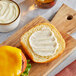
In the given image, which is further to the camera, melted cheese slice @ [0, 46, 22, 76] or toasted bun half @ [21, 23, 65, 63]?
toasted bun half @ [21, 23, 65, 63]

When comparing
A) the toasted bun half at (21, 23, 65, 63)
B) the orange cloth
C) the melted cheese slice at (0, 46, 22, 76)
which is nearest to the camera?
the melted cheese slice at (0, 46, 22, 76)

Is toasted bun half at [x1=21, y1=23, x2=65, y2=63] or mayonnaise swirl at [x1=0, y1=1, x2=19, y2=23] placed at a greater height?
mayonnaise swirl at [x1=0, y1=1, x2=19, y2=23]

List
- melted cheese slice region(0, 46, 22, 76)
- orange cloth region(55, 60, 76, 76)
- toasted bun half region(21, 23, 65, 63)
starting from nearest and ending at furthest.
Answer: melted cheese slice region(0, 46, 22, 76) → toasted bun half region(21, 23, 65, 63) → orange cloth region(55, 60, 76, 76)

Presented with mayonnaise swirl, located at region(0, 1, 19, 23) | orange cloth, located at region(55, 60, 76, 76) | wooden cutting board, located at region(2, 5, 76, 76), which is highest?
mayonnaise swirl, located at region(0, 1, 19, 23)

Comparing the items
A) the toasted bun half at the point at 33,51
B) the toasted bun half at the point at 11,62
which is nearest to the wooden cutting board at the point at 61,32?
the toasted bun half at the point at 33,51

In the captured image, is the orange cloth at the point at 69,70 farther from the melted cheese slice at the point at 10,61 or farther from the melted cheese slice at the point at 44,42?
the melted cheese slice at the point at 10,61

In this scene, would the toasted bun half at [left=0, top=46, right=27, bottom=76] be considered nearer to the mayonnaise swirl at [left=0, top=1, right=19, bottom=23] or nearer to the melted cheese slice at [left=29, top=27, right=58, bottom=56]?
the melted cheese slice at [left=29, top=27, right=58, bottom=56]

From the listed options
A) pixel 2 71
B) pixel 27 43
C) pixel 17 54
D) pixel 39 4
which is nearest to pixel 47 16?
pixel 39 4

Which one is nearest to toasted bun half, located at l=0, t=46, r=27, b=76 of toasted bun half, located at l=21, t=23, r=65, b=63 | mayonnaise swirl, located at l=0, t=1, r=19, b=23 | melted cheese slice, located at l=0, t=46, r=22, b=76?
melted cheese slice, located at l=0, t=46, r=22, b=76
